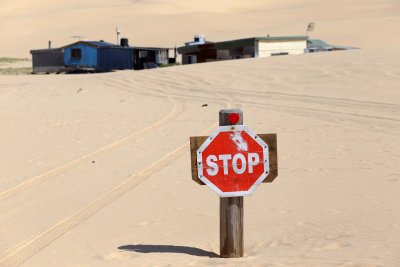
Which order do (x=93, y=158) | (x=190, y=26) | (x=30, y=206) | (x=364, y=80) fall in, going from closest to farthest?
(x=30, y=206) → (x=93, y=158) → (x=364, y=80) → (x=190, y=26)

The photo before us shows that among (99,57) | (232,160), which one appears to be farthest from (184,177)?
(99,57)

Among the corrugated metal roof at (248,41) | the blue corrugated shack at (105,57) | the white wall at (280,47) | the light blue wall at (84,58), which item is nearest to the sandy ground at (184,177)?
the corrugated metal roof at (248,41)

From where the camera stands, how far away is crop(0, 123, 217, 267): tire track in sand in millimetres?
5758

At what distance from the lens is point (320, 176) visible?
885cm

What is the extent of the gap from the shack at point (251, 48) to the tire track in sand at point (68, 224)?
29808 mm

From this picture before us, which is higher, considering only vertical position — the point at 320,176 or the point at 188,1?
the point at 188,1

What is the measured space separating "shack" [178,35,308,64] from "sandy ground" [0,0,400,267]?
1578 centimetres

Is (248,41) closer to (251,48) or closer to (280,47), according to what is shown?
(251,48)

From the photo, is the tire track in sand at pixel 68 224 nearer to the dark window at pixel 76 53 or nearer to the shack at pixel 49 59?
the dark window at pixel 76 53

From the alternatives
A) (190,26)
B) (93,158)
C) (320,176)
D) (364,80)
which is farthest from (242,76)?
(190,26)

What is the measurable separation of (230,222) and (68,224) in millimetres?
2220

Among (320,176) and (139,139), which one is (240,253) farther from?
(139,139)

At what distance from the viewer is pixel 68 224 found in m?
6.81

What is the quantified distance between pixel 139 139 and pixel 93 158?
2050mm
